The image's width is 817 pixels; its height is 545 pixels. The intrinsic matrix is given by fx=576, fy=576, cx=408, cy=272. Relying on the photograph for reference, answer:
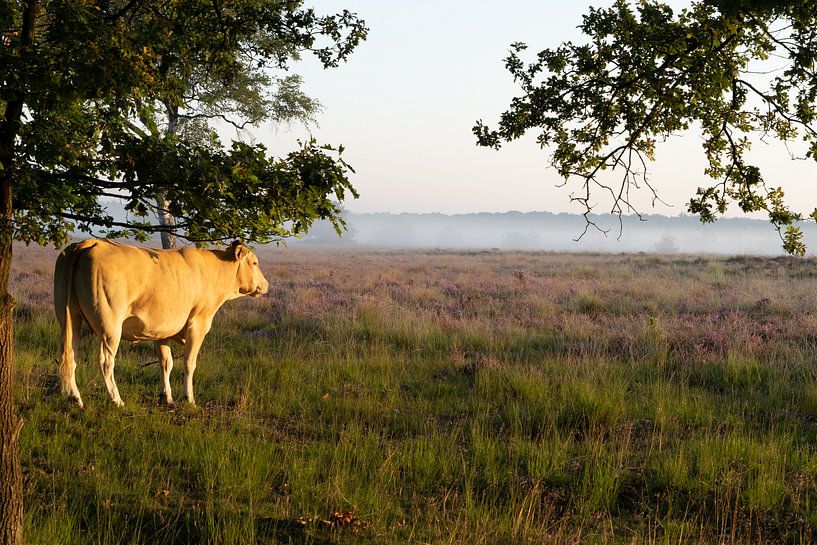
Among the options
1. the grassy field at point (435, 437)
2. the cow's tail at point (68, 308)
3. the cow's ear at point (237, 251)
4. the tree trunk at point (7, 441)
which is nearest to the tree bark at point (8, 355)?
the tree trunk at point (7, 441)

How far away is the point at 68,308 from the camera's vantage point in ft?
21.8

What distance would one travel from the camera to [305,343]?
36.7 ft

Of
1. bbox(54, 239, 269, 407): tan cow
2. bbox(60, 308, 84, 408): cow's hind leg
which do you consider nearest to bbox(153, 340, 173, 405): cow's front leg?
bbox(54, 239, 269, 407): tan cow

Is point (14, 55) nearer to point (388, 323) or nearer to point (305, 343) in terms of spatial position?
point (305, 343)

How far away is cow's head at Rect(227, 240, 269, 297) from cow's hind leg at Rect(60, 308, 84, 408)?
2258 mm

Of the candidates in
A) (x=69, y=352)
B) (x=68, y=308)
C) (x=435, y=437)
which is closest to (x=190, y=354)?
(x=69, y=352)

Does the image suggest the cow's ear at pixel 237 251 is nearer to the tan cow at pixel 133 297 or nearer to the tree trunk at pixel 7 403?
the tan cow at pixel 133 297

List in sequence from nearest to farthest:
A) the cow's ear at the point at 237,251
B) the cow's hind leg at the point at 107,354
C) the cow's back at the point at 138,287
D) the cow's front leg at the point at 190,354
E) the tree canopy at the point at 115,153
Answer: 1. the tree canopy at the point at 115,153
2. the cow's back at the point at 138,287
3. the cow's hind leg at the point at 107,354
4. the cow's front leg at the point at 190,354
5. the cow's ear at the point at 237,251

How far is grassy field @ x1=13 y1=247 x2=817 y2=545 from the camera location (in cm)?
451

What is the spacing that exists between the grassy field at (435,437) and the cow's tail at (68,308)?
33 cm

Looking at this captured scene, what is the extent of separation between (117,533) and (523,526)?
3.02 meters

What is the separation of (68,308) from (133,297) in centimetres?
70

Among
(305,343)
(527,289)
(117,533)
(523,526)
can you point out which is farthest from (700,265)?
(117,533)

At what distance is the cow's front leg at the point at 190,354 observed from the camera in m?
7.54
